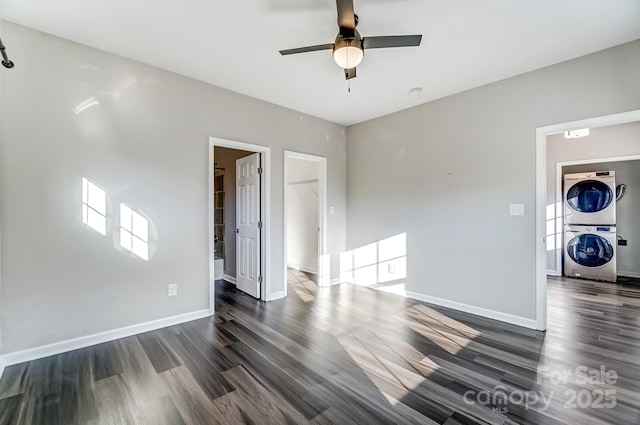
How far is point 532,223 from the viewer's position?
3.11 metres

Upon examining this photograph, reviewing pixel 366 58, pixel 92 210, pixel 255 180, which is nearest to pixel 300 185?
pixel 255 180

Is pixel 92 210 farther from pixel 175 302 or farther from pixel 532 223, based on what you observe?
pixel 532 223

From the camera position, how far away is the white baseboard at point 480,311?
10.3ft

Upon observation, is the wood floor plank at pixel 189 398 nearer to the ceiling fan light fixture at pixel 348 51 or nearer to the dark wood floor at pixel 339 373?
the dark wood floor at pixel 339 373

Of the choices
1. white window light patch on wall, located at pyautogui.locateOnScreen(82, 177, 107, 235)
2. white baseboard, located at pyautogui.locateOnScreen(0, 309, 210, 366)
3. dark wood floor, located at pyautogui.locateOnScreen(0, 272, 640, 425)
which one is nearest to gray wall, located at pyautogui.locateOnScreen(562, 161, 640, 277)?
dark wood floor, located at pyautogui.locateOnScreen(0, 272, 640, 425)

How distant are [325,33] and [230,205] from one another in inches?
133

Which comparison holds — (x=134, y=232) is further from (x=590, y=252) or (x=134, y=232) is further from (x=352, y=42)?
(x=590, y=252)

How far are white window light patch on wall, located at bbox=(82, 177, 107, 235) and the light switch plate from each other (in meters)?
4.27

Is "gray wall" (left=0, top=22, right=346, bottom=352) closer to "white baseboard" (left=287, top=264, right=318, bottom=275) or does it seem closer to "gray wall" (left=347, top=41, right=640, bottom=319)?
"gray wall" (left=347, top=41, right=640, bottom=319)

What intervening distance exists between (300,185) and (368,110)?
2.25 meters

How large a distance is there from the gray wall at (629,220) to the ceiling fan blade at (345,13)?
6585mm

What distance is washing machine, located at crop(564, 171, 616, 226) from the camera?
512 centimetres


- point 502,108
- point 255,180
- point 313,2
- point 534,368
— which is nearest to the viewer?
point 313,2

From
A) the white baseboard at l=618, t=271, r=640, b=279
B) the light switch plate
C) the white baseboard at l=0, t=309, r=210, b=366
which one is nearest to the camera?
the white baseboard at l=0, t=309, r=210, b=366
